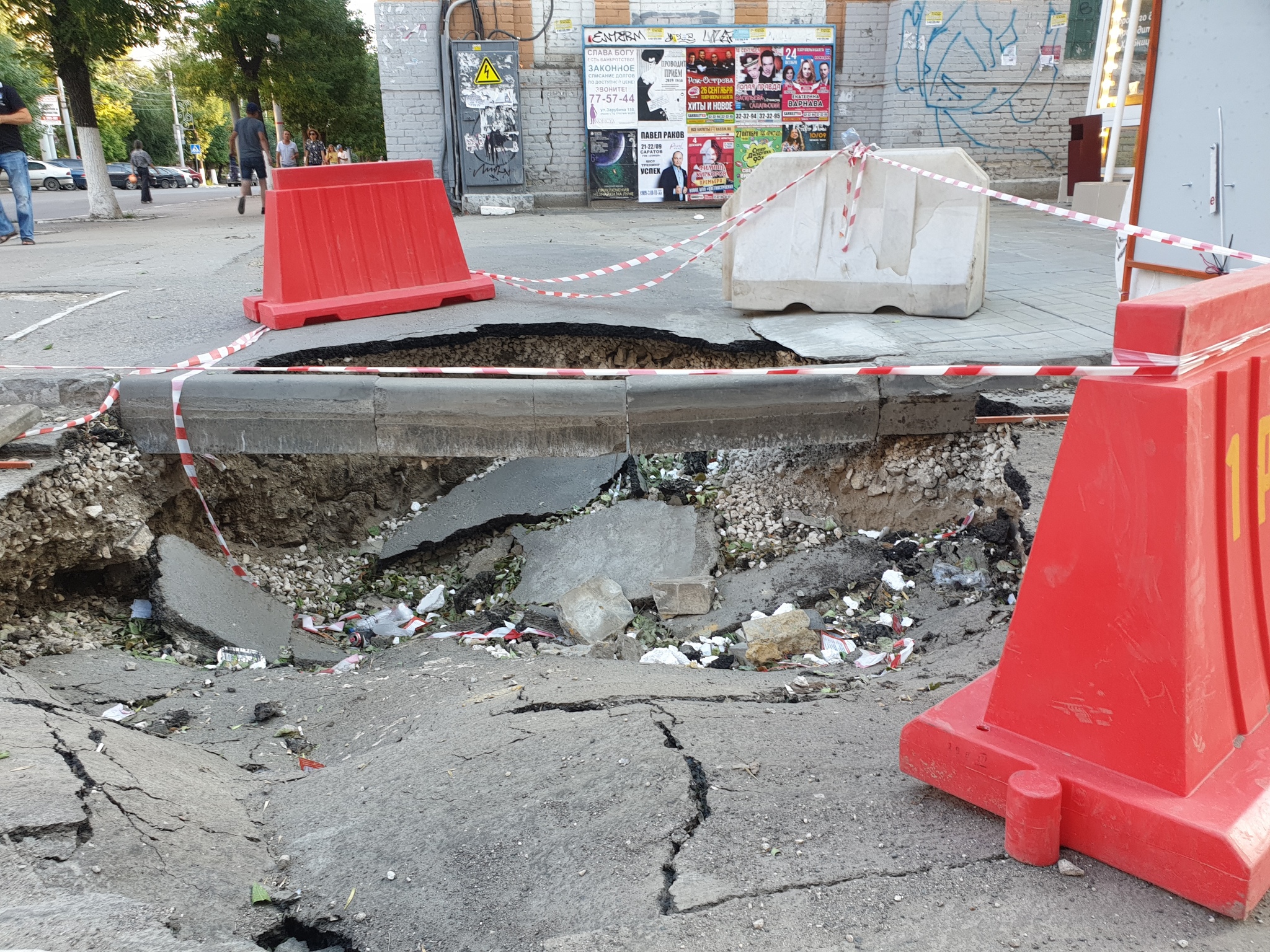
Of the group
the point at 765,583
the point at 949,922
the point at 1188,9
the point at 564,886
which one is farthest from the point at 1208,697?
the point at 1188,9

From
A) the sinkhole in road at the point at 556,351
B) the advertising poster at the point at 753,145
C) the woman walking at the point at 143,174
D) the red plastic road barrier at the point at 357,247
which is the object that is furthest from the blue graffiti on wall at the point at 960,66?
the woman walking at the point at 143,174

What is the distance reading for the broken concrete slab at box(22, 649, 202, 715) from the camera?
3.39 meters

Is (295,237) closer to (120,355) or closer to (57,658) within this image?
(120,355)

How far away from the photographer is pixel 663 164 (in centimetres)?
1511

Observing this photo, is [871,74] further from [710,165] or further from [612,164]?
[612,164]

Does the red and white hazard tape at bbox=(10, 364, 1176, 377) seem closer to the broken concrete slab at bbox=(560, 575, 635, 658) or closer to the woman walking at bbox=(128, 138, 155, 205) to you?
the broken concrete slab at bbox=(560, 575, 635, 658)

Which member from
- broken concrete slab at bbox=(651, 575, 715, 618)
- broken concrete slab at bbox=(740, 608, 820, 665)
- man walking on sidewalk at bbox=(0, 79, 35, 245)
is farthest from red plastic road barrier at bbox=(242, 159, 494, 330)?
man walking on sidewalk at bbox=(0, 79, 35, 245)

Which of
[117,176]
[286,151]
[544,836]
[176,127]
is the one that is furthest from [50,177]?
[544,836]

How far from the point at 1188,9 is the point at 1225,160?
0.94 m

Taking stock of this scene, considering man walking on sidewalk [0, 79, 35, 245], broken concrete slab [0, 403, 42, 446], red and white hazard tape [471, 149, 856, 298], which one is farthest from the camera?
man walking on sidewalk [0, 79, 35, 245]

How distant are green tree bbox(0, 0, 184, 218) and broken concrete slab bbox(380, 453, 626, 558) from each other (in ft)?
43.2

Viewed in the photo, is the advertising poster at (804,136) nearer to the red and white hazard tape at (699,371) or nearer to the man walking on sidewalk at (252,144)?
the man walking on sidewalk at (252,144)

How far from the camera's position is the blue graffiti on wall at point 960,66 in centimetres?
1473

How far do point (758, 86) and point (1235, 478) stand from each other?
14.2 metres
